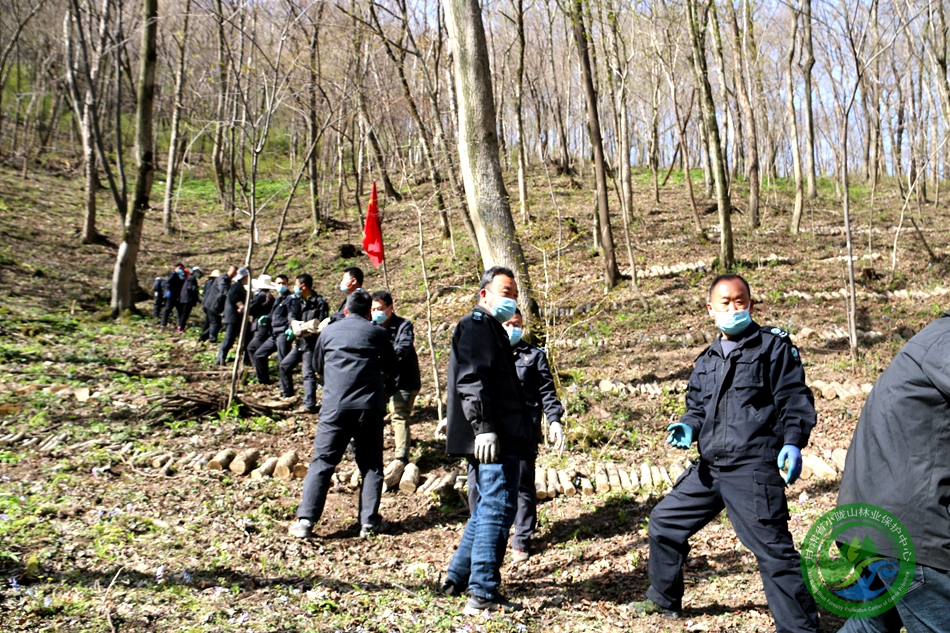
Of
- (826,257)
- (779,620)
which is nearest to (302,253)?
(826,257)

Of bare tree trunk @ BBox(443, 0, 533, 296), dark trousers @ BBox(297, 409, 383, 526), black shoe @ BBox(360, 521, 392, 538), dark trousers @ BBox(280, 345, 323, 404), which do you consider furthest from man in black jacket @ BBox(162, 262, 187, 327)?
black shoe @ BBox(360, 521, 392, 538)

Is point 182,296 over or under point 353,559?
over

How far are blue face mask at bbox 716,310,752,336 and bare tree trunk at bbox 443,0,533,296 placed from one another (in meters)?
3.07

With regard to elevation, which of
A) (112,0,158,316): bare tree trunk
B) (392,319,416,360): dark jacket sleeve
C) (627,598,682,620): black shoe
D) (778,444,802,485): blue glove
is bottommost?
(627,598,682,620): black shoe

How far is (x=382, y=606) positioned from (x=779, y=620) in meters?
2.11

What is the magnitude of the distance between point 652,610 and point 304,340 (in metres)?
6.10

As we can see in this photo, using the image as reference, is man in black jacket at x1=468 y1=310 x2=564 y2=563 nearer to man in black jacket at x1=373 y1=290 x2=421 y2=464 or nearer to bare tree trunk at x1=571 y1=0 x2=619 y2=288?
man in black jacket at x1=373 y1=290 x2=421 y2=464

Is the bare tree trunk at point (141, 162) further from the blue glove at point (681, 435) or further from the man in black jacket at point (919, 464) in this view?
the man in black jacket at point (919, 464)

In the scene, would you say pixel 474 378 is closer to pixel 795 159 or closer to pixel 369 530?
pixel 369 530

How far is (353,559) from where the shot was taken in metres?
4.54

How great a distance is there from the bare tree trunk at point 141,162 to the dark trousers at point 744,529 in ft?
37.4

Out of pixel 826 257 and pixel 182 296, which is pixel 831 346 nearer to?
pixel 826 257

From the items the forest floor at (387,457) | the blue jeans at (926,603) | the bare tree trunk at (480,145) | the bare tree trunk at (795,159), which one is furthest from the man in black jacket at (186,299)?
the bare tree trunk at (795,159)

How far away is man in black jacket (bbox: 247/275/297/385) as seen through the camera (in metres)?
9.01
